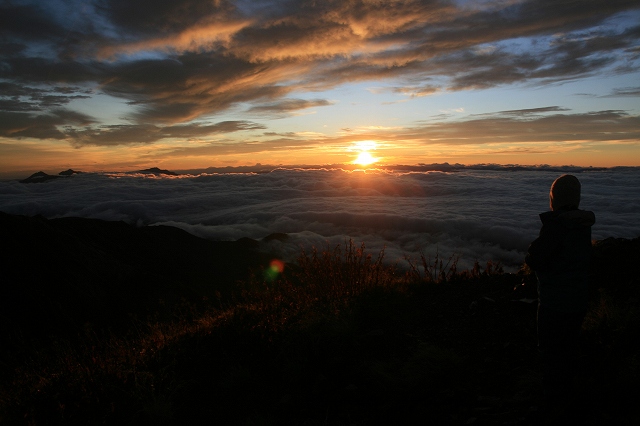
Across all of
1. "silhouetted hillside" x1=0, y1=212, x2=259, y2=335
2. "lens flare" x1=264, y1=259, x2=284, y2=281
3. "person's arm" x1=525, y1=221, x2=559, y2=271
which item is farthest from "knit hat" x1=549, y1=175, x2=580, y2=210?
"lens flare" x1=264, y1=259, x2=284, y2=281

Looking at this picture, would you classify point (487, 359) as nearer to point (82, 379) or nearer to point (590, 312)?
point (590, 312)

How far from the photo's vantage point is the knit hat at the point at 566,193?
3195 mm

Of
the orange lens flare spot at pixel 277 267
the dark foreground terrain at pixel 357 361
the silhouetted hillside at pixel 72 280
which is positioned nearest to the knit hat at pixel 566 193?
the dark foreground terrain at pixel 357 361

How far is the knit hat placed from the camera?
126 inches

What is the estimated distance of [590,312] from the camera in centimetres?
441

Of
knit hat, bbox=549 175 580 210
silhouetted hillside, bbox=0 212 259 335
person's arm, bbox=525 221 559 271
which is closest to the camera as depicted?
person's arm, bbox=525 221 559 271

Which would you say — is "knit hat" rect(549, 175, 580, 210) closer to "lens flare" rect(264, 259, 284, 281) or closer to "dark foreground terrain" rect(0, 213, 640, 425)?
"dark foreground terrain" rect(0, 213, 640, 425)

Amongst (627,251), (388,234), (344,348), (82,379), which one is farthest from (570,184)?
(388,234)

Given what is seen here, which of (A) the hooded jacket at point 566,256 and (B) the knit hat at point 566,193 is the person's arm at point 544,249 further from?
(B) the knit hat at point 566,193

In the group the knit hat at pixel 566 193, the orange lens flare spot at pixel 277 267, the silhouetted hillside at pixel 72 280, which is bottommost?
the orange lens flare spot at pixel 277 267

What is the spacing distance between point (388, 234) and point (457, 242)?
10830 millimetres

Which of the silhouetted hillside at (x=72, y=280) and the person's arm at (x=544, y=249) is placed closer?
the person's arm at (x=544, y=249)

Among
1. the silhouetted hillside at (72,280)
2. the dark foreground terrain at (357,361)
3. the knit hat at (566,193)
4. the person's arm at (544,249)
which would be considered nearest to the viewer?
the person's arm at (544,249)

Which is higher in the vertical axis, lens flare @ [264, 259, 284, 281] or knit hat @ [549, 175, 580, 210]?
knit hat @ [549, 175, 580, 210]
